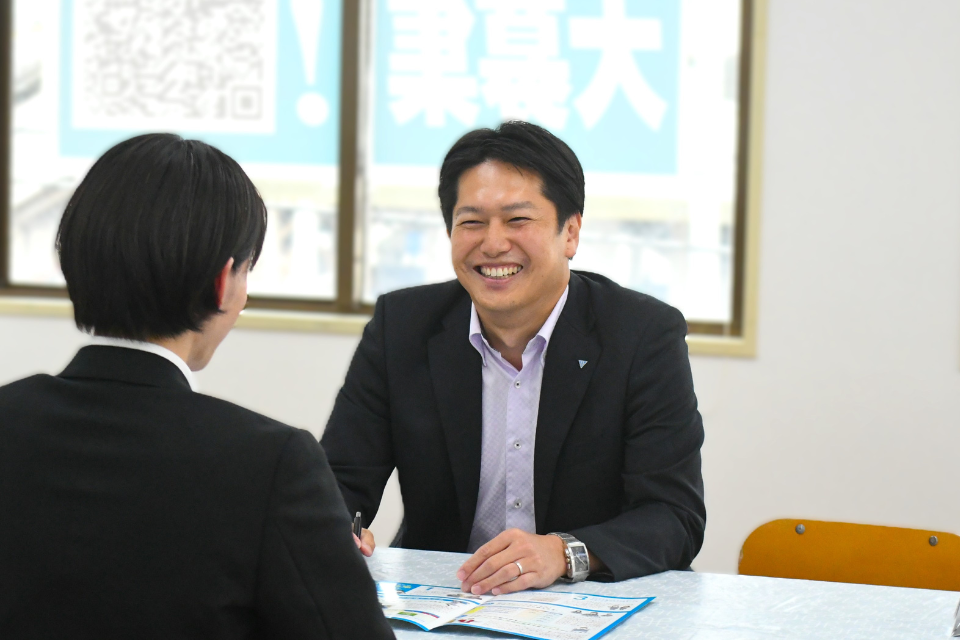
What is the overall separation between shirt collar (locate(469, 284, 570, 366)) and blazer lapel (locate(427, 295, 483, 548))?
2 cm

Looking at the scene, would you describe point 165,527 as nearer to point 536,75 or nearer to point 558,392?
point 558,392

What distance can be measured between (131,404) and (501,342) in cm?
116

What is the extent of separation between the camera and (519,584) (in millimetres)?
1442

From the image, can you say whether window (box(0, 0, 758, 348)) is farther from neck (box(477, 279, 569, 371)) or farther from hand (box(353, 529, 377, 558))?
hand (box(353, 529, 377, 558))

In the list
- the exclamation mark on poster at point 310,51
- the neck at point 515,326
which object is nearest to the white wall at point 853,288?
the neck at point 515,326

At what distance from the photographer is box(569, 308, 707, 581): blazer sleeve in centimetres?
161

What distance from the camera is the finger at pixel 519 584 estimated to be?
1438mm

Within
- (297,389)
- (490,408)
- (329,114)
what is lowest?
(297,389)

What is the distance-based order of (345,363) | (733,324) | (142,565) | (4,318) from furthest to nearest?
(4,318), (345,363), (733,324), (142,565)

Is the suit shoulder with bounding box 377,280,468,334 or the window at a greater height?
the window

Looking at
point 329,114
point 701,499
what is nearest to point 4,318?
point 329,114

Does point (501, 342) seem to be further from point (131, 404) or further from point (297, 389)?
point (297, 389)

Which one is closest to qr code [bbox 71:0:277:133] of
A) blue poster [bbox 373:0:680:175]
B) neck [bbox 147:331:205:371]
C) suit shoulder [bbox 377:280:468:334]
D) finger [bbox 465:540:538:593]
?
blue poster [bbox 373:0:680:175]

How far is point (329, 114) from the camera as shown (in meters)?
3.64
